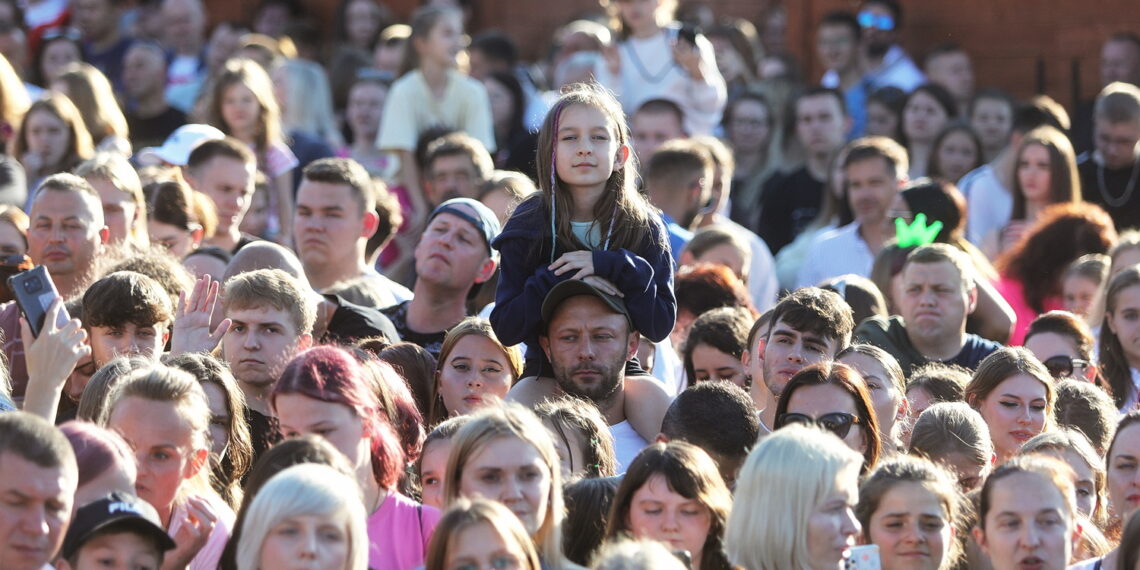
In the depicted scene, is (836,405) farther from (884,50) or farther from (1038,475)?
(884,50)

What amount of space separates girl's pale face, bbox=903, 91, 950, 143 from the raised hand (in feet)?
20.0

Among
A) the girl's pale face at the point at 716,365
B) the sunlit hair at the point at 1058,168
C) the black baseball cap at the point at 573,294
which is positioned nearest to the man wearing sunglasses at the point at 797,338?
the girl's pale face at the point at 716,365

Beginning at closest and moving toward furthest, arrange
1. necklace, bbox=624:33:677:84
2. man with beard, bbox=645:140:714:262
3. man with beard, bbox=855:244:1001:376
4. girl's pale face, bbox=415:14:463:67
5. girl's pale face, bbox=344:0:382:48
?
1. man with beard, bbox=855:244:1001:376
2. man with beard, bbox=645:140:714:262
3. girl's pale face, bbox=415:14:463:67
4. necklace, bbox=624:33:677:84
5. girl's pale face, bbox=344:0:382:48

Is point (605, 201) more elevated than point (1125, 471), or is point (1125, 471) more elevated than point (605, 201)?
point (605, 201)

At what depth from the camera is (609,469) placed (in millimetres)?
5398

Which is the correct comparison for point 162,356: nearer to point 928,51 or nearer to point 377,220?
point 377,220

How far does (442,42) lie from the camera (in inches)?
432

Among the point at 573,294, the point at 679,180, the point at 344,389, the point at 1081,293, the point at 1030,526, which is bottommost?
the point at 1030,526

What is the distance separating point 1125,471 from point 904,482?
1047 mm

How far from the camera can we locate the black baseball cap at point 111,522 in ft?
13.9

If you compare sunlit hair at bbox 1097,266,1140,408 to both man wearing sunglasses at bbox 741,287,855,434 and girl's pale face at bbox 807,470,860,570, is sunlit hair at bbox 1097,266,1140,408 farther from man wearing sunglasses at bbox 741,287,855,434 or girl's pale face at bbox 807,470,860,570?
girl's pale face at bbox 807,470,860,570

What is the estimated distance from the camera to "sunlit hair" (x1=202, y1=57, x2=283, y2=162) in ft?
32.1

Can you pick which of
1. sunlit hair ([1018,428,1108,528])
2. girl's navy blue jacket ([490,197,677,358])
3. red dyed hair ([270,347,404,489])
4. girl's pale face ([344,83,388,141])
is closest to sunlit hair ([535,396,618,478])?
girl's navy blue jacket ([490,197,677,358])

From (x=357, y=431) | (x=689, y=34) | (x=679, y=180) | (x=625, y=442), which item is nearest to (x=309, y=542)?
(x=357, y=431)
